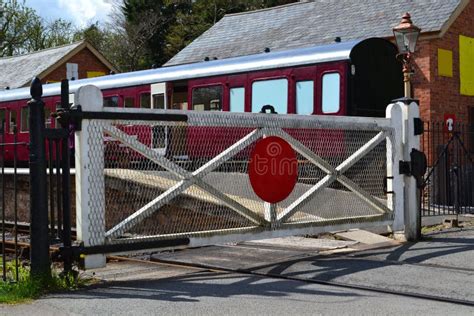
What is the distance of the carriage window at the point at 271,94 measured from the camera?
49.3ft

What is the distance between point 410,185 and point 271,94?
5.84 m

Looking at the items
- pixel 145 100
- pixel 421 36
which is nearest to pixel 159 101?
pixel 145 100

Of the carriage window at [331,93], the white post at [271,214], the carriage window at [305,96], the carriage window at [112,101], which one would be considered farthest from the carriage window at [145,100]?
the white post at [271,214]

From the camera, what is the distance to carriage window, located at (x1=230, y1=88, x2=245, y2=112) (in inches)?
623

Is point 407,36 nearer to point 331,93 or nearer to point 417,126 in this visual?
point 417,126

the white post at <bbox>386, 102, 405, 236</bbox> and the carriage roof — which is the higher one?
the carriage roof

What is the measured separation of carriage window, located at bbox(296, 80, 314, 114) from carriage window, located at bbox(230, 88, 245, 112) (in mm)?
1575

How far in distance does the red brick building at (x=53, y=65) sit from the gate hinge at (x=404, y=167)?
98.6 ft

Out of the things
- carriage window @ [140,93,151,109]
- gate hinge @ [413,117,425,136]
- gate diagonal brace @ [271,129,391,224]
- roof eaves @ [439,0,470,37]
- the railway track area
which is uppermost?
roof eaves @ [439,0,470,37]

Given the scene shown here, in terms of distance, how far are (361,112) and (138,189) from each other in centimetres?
752

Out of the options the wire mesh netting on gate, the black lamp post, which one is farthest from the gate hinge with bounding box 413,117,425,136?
the black lamp post

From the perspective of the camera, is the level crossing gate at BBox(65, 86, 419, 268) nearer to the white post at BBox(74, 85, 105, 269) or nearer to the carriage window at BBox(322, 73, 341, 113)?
the white post at BBox(74, 85, 105, 269)

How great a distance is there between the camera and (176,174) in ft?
24.7

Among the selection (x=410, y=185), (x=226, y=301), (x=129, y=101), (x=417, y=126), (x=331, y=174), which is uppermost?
(x=129, y=101)
